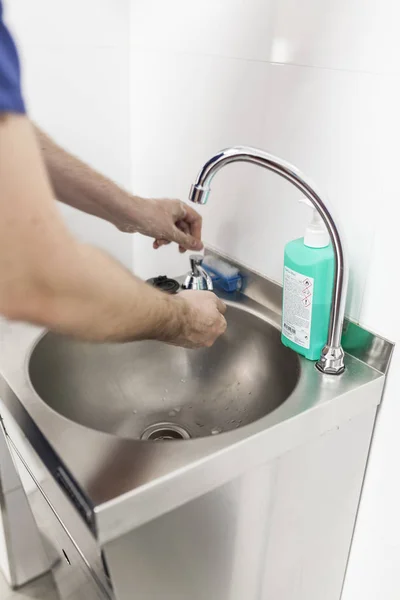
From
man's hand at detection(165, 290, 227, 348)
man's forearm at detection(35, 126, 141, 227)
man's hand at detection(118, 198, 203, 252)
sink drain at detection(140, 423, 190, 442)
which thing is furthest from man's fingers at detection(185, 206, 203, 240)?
sink drain at detection(140, 423, 190, 442)

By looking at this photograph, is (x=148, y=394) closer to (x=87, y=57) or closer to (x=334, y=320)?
(x=334, y=320)

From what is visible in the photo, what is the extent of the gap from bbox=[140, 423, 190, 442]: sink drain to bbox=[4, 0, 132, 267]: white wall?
0.49m

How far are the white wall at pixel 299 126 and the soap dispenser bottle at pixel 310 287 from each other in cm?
5

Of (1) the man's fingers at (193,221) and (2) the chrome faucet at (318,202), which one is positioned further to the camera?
(1) the man's fingers at (193,221)

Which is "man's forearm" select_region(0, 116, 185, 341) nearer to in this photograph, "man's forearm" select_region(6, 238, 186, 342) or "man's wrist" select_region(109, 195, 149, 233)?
"man's forearm" select_region(6, 238, 186, 342)

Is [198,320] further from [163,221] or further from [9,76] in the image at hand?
[9,76]

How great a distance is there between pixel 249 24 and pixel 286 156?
22 centimetres

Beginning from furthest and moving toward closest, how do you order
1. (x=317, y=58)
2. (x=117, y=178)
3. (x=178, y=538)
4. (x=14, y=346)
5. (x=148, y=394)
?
(x=117, y=178), (x=148, y=394), (x=14, y=346), (x=317, y=58), (x=178, y=538)

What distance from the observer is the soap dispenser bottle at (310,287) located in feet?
2.57

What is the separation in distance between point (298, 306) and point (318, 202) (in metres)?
0.18

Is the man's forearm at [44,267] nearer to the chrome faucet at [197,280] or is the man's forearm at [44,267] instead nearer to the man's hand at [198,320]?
the man's hand at [198,320]

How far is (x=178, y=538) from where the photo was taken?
2.24ft

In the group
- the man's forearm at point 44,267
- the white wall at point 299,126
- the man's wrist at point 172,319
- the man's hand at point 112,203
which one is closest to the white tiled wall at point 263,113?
the white wall at point 299,126

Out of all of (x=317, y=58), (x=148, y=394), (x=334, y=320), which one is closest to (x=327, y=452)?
(x=334, y=320)
